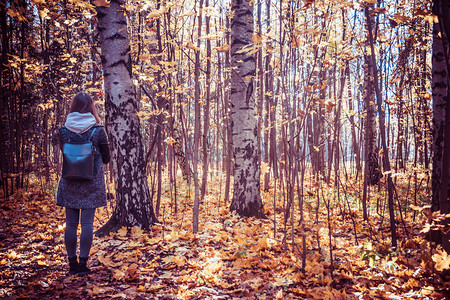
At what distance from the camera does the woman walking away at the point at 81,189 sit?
268cm

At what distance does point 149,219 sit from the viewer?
4020 mm

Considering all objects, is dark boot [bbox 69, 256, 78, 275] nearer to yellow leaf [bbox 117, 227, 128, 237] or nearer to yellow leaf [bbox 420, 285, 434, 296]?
yellow leaf [bbox 117, 227, 128, 237]

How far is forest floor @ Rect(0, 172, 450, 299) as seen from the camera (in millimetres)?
2312

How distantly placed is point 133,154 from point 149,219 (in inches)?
40.5

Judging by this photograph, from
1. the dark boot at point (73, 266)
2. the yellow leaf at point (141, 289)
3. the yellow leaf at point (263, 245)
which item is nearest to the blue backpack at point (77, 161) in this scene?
the dark boot at point (73, 266)

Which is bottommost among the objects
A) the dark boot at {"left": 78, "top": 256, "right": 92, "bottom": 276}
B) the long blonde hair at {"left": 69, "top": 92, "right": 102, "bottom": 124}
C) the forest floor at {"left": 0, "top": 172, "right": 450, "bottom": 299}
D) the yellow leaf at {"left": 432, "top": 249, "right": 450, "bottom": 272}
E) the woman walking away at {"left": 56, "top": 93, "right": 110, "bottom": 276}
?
the forest floor at {"left": 0, "top": 172, "right": 450, "bottom": 299}

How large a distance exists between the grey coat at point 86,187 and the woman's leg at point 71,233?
112 mm

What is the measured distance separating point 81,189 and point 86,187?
1.9 inches

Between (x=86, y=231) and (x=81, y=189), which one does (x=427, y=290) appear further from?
(x=81, y=189)

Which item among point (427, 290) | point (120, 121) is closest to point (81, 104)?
point (120, 121)

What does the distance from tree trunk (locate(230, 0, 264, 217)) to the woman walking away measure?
2629 mm

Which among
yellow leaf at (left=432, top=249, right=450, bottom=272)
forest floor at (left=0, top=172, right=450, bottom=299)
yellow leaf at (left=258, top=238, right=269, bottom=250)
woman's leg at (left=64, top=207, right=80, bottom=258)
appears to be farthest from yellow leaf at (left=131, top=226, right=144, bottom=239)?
yellow leaf at (left=432, top=249, right=450, bottom=272)

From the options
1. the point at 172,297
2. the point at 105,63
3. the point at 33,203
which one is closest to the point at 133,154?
the point at 105,63

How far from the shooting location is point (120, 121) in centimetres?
388
